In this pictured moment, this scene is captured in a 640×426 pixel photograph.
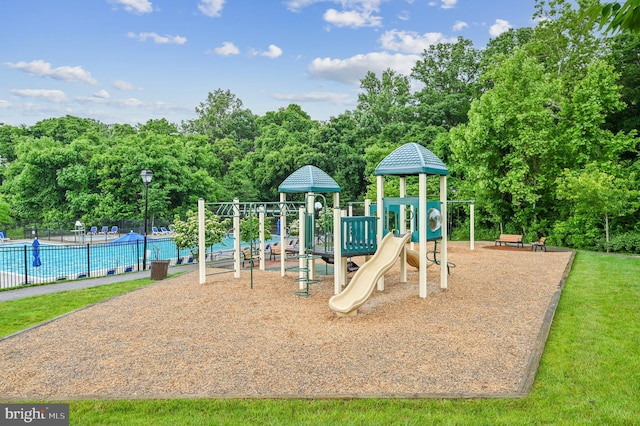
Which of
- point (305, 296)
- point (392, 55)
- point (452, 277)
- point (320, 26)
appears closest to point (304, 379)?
point (305, 296)

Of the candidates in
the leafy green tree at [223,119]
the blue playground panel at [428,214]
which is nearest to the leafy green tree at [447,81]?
the blue playground panel at [428,214]

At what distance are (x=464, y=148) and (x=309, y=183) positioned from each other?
1382cm

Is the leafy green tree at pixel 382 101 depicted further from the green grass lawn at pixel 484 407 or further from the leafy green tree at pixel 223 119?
the green grass lawn at pixel 484 407

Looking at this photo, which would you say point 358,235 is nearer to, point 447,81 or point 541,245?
point 541,245

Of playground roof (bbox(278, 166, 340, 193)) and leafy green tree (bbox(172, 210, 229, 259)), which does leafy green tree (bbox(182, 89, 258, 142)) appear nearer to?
leafy green tree (bbox(172, 210, 229, 259))

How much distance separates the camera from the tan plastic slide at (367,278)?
8328 mm

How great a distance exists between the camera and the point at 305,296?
10.4m

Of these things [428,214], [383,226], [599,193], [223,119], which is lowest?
[383,226]

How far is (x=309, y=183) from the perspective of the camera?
12539 mm

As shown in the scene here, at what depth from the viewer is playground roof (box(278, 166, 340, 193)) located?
12.5 m

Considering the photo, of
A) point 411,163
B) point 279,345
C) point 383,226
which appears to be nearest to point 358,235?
point 383,226

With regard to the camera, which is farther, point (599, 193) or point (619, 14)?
point (599, 193)

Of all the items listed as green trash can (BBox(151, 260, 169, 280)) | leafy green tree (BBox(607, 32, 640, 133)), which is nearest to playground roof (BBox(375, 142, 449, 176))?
green trash can (BBox(151, 260, 169, 280))

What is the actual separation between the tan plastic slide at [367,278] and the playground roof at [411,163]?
1.57 m
